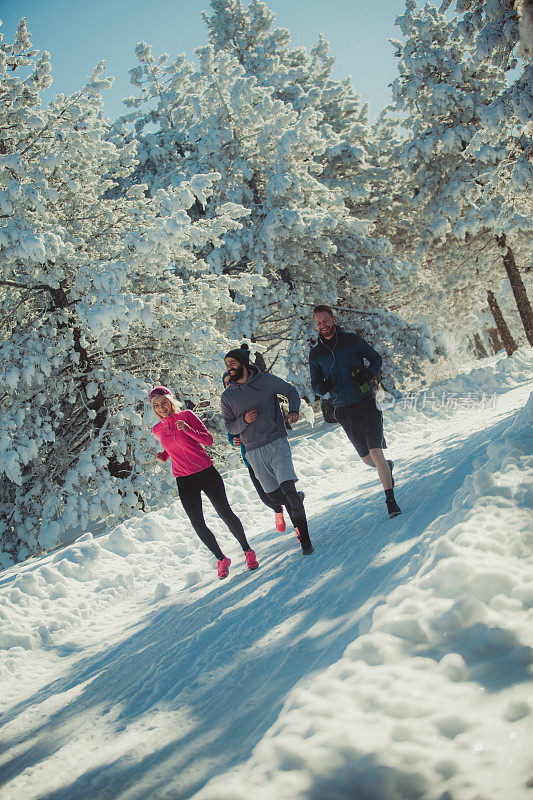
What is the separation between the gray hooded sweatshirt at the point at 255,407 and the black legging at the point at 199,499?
576mm

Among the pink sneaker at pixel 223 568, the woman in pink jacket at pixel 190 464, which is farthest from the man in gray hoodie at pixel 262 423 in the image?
the pink sneaker at pixel 223 568

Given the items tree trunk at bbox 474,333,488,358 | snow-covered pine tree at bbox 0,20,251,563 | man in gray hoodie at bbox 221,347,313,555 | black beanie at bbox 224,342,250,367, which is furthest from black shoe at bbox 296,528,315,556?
tree trunk at bbox 474,333,488,358

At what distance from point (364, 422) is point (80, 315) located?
523 centimetres

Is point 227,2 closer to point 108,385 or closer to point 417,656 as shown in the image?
point 108,385

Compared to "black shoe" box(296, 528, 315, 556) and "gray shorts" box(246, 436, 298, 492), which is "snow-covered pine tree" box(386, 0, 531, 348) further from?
"black shoe" box(296, 528, 315, 556)

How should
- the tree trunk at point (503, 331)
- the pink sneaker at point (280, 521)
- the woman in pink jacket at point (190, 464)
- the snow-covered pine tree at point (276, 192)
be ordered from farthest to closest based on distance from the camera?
1. the tree trunk at point (503, 331)
2. the snow-covered pine tree at point (276, 192)
3. the pink sneaker at point (280, 521)
4. the woman in pink jacket at point (190, 464)

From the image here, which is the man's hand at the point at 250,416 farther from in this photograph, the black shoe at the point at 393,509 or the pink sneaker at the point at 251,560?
the black shoe at the point at 393,509

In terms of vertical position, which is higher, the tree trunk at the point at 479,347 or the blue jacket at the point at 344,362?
the blue jacket at the point at 344,362

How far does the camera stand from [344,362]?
4.92m

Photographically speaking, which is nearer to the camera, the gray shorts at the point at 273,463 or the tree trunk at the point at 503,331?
the gray shorts at the point at 273,463

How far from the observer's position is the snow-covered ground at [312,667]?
1.71m

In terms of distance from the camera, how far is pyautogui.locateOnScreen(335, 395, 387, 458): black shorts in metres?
4.83

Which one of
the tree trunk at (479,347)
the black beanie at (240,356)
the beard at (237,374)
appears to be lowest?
the tree trunk at (479,347)

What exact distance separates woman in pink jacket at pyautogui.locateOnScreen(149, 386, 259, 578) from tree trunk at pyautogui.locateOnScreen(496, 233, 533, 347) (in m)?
15.9
